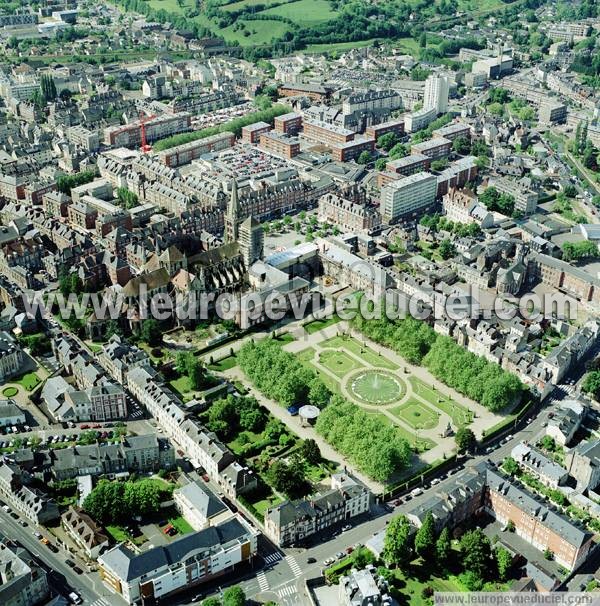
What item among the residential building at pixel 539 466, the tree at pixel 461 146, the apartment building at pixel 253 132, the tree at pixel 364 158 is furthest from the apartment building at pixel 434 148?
the residential building at pixel 539 466

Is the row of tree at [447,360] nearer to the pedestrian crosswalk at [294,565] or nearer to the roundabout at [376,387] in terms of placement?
the roundabout at [376,387]

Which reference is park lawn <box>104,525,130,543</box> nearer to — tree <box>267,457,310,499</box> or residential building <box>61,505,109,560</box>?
residential building <box>61,505,109,560</box>

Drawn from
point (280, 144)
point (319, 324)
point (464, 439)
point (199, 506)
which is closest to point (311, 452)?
point (199, 506)

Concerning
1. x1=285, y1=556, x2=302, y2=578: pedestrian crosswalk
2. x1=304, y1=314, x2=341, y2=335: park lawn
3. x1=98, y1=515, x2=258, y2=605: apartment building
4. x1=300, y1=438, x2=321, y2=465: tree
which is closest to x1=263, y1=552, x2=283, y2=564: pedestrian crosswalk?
x1=285, y1=556, x2=302, y2=578: pedestrian crosswalk

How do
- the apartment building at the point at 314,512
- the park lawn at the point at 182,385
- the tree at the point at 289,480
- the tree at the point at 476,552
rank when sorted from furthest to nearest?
the park lawn at the point at 182,385
the tree at the point at 289,480
the apartment building at the point at 314,512
the tree at the point at 476,552

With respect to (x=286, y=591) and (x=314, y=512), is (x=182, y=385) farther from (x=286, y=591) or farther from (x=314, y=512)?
(x=286, y=591)
